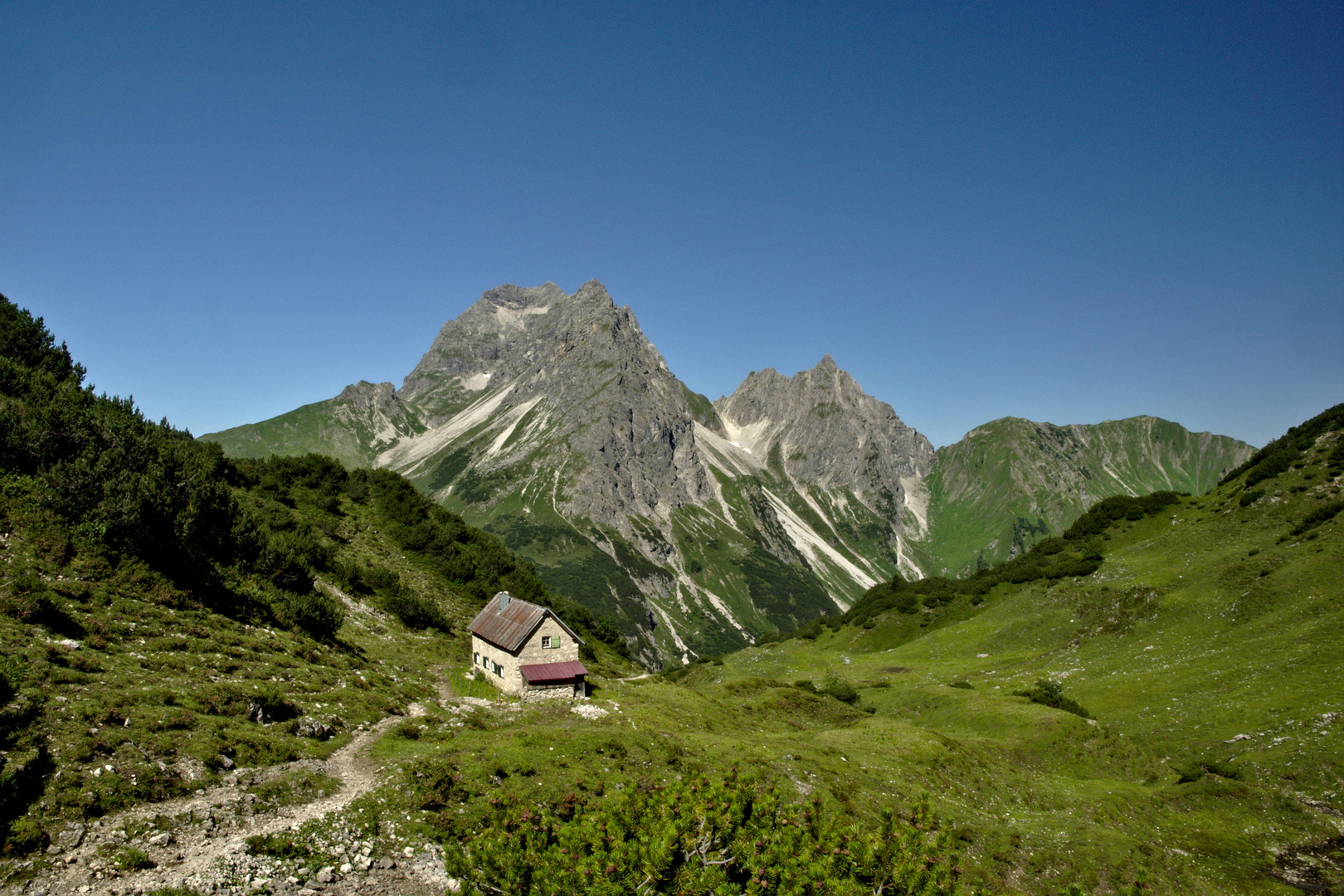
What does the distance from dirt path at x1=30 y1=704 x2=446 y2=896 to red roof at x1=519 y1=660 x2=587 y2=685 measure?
22.0 m

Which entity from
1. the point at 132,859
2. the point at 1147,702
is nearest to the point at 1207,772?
the point at 1147,702

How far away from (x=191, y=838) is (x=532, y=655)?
3002 centimetres

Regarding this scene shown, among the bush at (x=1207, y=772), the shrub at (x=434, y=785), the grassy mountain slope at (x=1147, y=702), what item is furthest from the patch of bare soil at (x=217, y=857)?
the bush at (x=1207, y=772)

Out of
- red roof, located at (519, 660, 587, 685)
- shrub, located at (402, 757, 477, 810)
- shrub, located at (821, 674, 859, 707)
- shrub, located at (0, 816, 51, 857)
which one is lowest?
shrub, located at (821, 674, 859, 707)

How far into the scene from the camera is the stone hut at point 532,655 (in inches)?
1826

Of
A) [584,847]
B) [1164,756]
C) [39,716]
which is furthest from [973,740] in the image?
[39,716]

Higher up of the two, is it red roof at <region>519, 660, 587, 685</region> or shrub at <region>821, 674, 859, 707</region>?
red roof at <region>519, 660, 587, 685</region>

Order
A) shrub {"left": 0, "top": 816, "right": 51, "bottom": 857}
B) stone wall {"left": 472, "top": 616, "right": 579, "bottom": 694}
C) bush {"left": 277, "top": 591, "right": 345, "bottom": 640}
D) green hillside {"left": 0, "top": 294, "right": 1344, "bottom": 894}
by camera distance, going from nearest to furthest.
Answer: shrub {"left": 0, "top": 816, "right": 51, "bottom": 857}
green hillside {"left": 0, "top": 294, "right": 1344, "bottom": 894}
bush {"left": 277, "top": 591, "right": 345, "bottom": 640}
stone wall {"left": 472, "top": 616, "right": 579, "bottom": 694}

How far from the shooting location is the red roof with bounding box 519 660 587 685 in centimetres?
4597

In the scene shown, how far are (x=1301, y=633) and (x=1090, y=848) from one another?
37047 millimetres

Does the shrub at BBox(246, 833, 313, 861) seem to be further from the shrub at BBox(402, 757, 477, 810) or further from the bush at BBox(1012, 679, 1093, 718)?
the bush at BBox(1012, 679, 1093, 718)

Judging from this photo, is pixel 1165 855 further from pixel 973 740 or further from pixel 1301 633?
pixel 1301 633

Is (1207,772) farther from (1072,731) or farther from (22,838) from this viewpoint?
(22,838)

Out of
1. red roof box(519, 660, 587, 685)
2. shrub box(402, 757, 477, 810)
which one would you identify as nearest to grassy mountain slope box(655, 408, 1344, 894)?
red roof box(519, 660, 587, 685)
